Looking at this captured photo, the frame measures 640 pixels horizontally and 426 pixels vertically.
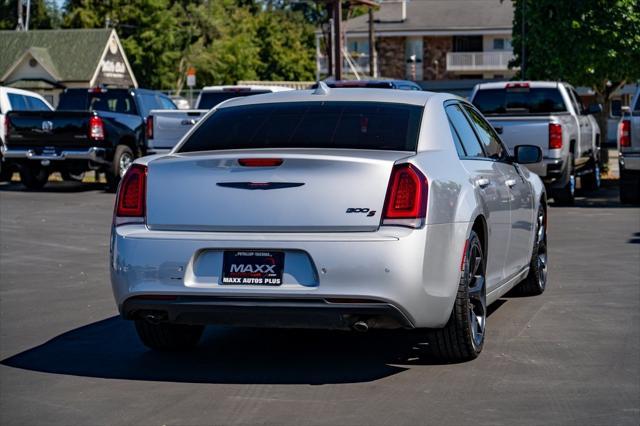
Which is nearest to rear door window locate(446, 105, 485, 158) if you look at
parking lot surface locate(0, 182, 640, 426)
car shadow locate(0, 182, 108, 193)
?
parking lot surface locate(0, 182, 640, 426)

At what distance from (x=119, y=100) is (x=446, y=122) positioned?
19.7 metres

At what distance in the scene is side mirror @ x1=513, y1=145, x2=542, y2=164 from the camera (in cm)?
946

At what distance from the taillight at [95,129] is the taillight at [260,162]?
17370 mm

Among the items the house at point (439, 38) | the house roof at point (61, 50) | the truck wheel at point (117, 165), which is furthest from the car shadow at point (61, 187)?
the house at point (439, 38)

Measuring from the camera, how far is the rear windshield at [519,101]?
20875 mm

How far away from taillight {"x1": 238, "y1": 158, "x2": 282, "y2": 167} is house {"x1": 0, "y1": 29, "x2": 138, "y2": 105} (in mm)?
60180

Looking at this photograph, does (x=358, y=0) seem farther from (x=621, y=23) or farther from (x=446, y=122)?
(x=446, y=122)

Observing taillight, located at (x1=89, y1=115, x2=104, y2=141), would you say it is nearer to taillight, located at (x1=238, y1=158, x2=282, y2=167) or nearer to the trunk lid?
the trunk lid

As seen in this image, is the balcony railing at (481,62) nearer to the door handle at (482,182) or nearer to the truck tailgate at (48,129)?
A: the truck tailgate at (48,129)

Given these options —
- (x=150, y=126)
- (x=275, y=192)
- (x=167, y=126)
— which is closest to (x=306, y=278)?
(x=275, y=192)

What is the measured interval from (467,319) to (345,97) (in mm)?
1649

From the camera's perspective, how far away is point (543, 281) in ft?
34.9

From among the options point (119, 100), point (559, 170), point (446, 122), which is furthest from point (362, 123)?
point (119, 100)

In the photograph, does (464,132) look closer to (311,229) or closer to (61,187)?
(311,229)
